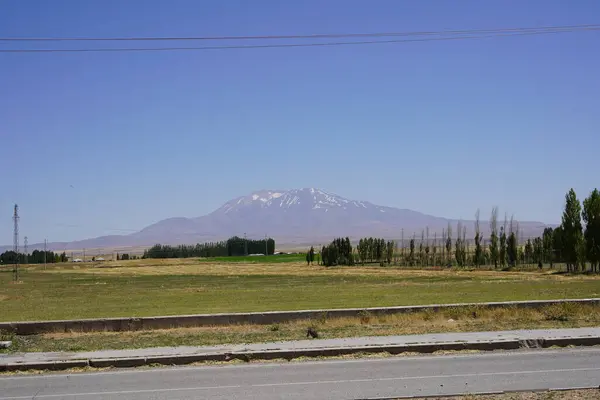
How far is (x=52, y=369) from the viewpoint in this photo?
51.3 ft

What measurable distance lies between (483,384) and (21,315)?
24377mm

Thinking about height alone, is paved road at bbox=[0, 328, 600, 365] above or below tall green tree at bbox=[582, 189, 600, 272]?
below

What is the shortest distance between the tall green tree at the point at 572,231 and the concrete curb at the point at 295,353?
53.4m

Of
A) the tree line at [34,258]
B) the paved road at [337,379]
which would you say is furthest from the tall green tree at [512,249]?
the tree line at [34,258]

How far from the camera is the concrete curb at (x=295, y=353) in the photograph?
15.7m

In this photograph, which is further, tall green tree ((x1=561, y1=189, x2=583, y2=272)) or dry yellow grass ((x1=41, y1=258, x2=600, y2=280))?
tall green tree ((x1=561, y1=189, x2=583, y2=272))

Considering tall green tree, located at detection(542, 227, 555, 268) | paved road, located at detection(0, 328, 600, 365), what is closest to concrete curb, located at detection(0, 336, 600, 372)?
paved road, located at detection(0, 328, 600, 365)

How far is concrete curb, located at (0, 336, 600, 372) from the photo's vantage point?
15656 millimetres

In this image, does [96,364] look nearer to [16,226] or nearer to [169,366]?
[169,366]

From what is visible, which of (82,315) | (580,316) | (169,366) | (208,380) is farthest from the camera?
(82,315)

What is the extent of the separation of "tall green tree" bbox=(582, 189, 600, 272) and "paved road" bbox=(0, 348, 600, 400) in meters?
53.3

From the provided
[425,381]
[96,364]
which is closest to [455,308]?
[425,381]

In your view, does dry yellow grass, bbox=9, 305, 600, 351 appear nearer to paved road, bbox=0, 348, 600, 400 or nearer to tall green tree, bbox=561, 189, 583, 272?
paved road, bbox=0, 348, 600, 400

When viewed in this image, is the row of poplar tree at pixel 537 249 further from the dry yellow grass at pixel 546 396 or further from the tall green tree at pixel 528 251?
the dry yellow grass at pixel 546 396
